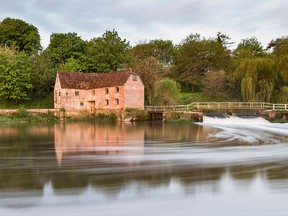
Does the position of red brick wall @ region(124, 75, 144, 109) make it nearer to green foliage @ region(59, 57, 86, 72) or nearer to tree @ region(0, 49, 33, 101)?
green foliage @ region(59, 57, 86, 72)

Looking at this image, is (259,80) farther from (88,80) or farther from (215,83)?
(88,80)

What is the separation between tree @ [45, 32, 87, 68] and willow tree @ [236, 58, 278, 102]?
2692cm

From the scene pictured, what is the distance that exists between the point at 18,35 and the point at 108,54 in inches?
778

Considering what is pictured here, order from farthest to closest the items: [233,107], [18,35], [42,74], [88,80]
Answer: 1. [18,35]
2. [42,74]
3. [88,80]
4. [233,107]

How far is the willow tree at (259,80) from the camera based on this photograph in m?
42.8

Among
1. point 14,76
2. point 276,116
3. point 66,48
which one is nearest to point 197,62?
point 66,48

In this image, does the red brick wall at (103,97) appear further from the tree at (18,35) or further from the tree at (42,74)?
the tree at (18,35)

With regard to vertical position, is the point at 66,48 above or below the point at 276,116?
above

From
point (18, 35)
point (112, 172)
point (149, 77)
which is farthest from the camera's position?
point (18, 35)

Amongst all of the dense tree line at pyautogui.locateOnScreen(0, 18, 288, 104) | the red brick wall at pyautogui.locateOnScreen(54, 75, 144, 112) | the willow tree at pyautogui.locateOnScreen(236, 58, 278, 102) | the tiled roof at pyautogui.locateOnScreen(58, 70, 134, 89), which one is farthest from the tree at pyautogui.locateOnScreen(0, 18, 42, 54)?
the willow tree at pyautogui.locateOnScreen(236, 58, 278, 102)

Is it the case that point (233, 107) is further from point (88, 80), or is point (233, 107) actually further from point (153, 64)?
point (88, 80)

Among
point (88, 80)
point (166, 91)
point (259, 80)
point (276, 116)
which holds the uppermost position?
point (88, 80)

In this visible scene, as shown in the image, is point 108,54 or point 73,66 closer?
point 73,66

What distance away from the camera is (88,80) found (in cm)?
4806
